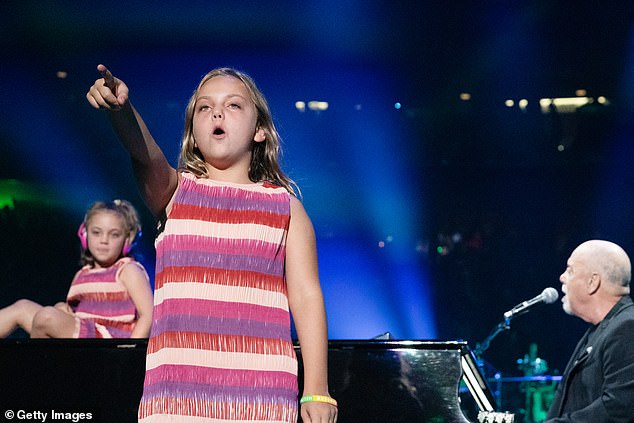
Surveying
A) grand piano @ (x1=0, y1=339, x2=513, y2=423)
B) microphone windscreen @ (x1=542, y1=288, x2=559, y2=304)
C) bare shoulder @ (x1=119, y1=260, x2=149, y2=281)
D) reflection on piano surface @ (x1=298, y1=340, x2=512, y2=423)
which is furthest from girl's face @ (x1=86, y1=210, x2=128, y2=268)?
microphone windscreen @ (x1=542, y1=288, x2=559, y2=304)

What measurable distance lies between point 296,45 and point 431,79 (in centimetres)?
96

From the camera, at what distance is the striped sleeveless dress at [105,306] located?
3516 millimetres

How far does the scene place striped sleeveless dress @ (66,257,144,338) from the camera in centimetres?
352

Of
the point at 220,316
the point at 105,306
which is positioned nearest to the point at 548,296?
the point at 105,306

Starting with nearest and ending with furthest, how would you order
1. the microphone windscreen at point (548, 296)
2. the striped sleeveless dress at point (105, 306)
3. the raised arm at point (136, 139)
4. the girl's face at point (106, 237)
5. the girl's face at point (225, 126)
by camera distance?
the raised arm at point (136, 139), the girl's face at point (225, 126), the striped sleeveless dress at point (105, 306), the girl's face at point (106, 237), the microphone windscreen at point (548, 296)

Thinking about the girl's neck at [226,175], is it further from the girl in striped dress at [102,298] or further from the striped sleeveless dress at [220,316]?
the girl in striped dress at [102,298]

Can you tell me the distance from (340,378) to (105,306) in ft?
3.96

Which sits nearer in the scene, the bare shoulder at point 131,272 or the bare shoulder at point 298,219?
the bare shoulder at point 298,219

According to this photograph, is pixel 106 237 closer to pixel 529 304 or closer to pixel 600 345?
pixel 529 304

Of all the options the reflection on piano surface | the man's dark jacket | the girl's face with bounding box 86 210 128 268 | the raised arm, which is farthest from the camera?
the girl's face with bounding box 86 210 128 268

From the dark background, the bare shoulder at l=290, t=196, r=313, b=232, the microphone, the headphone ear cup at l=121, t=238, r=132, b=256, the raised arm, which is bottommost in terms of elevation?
the bare shoulder at l=290, t=196, r=313, b=232

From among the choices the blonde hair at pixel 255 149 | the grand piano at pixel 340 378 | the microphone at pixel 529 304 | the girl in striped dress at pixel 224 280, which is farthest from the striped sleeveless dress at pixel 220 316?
the microphone at pixel 529 304

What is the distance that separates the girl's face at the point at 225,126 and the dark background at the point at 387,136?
3525 millimetres

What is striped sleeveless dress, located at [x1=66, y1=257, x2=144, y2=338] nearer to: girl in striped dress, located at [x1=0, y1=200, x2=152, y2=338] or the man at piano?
girl in striped dress, located at [x1=0, y1=200, x2=152, y2=338]
